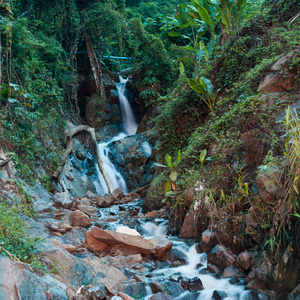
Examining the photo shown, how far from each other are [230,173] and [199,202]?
788 mm

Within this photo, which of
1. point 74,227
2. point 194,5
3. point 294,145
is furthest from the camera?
point 194,5

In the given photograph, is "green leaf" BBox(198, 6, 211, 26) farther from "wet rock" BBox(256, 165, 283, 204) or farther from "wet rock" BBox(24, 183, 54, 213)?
"wet rock" BBox(24, 183, 54, 213)

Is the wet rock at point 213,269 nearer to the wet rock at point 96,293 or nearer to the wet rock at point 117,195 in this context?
the wet rock at point 96,293

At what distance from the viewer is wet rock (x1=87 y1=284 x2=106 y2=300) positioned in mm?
3601

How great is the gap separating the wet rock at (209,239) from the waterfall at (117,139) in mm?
7020

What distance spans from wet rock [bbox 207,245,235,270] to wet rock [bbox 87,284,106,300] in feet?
6.03

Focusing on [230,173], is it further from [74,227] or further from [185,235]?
[74,227]

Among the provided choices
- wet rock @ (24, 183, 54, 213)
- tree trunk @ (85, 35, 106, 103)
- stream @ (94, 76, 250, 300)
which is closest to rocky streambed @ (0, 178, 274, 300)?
stream @ (94, 76, 250, 300)

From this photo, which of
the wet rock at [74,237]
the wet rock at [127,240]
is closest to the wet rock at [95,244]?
the wet rock at [127,240]

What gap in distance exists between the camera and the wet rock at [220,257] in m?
4.45

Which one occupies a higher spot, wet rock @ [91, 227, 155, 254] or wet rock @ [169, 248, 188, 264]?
wet rock @ [91, 227, 155, 254]

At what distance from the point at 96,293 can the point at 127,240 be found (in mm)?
1578

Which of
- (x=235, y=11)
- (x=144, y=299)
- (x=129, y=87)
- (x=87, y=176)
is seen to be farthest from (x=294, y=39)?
(x=129, y=87)

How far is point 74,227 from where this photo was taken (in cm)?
629
